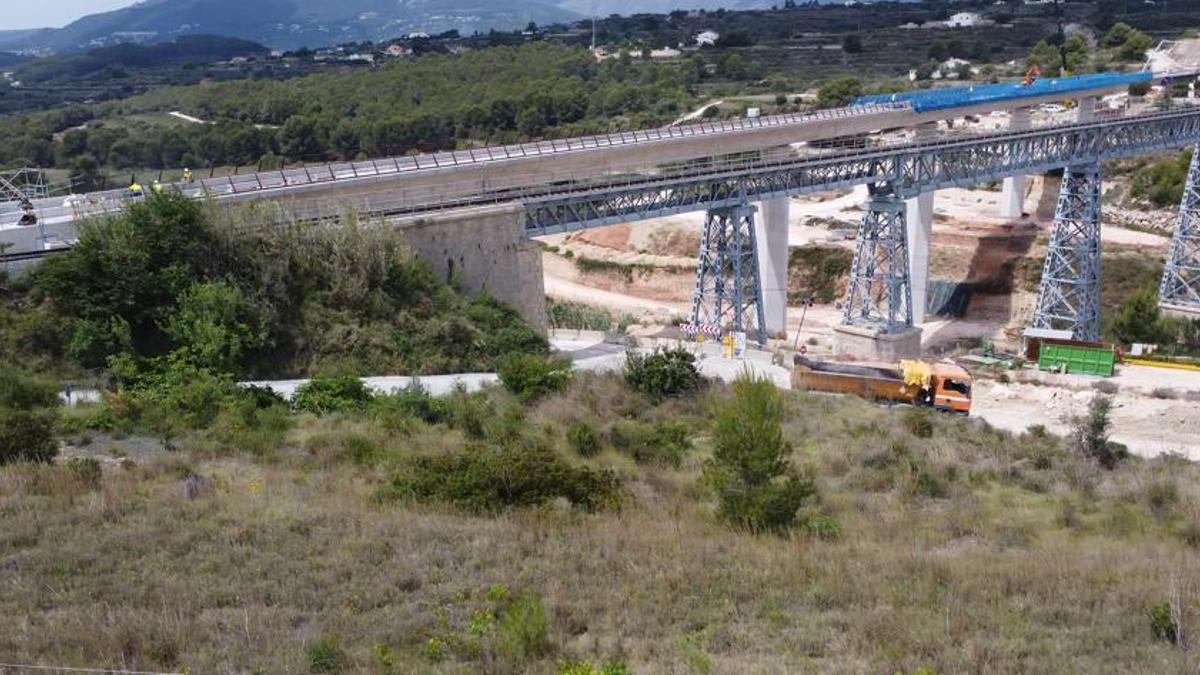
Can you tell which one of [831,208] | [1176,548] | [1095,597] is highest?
[1095,597]

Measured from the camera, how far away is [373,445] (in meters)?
17.2

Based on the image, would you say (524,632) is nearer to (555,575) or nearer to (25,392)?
(555,575)

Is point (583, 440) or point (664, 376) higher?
point (583, 440)

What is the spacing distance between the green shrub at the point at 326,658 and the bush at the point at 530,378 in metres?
14.0

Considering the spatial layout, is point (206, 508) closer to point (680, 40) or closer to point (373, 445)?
point (373, 445)

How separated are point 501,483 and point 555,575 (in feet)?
11.6

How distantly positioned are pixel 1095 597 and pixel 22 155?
79588 millimetres

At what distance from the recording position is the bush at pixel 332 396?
20.8m

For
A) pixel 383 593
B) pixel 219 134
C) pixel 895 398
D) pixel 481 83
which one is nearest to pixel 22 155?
pixel 219 134

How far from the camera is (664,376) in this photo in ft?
80.1

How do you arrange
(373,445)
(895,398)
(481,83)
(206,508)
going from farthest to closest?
1. (481,83)
2. (895,398)
3. (373,445)
4. (206,508)

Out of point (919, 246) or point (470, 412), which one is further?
point (919, 246)

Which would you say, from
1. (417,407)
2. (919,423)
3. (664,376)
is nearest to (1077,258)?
(919,423)

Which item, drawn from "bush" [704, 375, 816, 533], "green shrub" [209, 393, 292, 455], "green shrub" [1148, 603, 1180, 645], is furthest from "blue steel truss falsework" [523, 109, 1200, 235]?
"green shrub" [1148, 603, 1180, 645]
